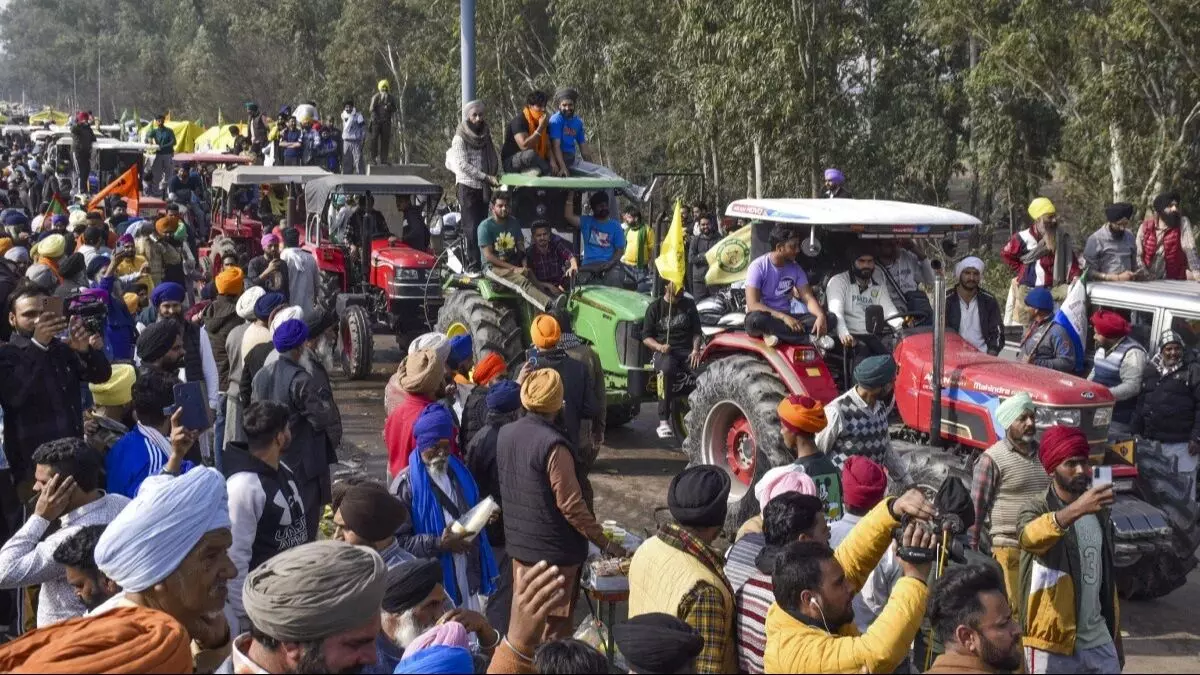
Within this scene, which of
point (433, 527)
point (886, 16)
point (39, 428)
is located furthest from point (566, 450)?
point (886, 16)

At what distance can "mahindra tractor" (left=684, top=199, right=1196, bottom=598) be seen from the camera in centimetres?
773

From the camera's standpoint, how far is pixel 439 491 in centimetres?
589

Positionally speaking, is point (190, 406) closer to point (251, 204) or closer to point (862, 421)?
point (862, 421)

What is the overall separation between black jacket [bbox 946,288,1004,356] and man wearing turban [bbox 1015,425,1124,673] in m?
3.80

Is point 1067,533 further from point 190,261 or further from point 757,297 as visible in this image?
point 190,261

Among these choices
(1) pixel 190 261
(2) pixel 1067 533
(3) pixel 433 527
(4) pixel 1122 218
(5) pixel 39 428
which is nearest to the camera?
(2) pixel 1067 533

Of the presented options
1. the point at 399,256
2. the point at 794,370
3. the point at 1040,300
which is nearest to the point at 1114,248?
the point at 1040,300

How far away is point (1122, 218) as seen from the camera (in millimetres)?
10797

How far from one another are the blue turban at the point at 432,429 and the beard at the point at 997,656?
2659mm

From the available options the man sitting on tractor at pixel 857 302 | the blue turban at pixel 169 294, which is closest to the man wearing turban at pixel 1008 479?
the man sitting on tractor at pixel 857 302

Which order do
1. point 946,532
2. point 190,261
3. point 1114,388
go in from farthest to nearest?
1. point 190,261
2. point 1114,388
3. point 946,532

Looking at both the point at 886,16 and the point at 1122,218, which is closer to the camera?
the point at 1122,218

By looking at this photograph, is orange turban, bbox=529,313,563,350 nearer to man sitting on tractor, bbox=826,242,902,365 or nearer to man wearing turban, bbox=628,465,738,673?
man sitting on tractor, bbox=826,242,902,365

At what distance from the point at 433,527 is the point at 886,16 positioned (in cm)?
1935
